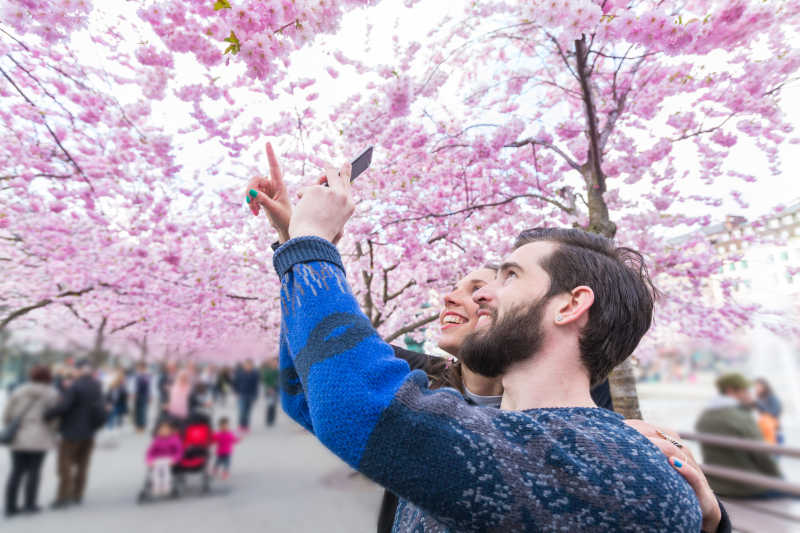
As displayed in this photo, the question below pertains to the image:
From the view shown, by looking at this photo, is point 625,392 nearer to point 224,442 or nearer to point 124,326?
point 224,442

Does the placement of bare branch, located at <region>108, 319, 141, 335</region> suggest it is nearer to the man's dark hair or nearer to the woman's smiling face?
the woman's smiling face

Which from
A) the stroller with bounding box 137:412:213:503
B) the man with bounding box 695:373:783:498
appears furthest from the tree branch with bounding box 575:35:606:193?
the stroller with bounding box 137:412:213:503

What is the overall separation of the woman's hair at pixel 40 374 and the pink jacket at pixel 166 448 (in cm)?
191

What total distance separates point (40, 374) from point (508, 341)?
6.05 m

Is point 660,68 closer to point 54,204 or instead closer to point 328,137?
point 328,137

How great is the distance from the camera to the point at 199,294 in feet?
25.3

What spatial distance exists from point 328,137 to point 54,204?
394cm

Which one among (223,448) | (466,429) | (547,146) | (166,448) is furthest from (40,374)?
(547,146)

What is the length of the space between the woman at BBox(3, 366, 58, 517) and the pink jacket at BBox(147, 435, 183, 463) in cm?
129

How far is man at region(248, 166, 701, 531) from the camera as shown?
2.21ft

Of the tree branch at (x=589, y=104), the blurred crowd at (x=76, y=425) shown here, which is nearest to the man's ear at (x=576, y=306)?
the tree branch at (x=589, y=104)

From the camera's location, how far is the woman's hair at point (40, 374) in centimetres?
493

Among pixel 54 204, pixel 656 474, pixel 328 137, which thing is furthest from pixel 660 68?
pixel 54 204

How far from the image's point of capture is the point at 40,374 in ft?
16.3
